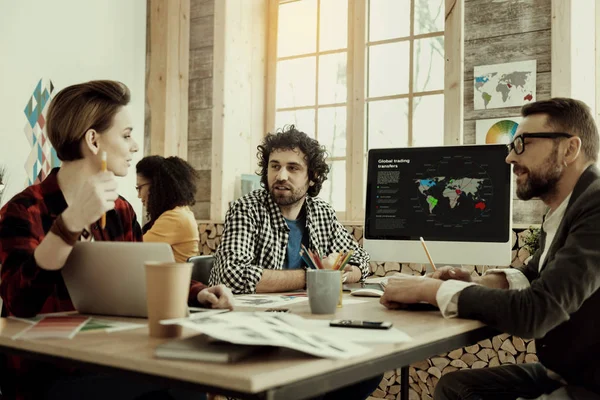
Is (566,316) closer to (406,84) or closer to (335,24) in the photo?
(406,84)

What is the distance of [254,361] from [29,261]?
66cm

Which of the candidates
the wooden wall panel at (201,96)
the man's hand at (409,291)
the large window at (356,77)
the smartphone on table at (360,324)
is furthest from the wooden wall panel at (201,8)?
the smartphone on table at (360,324)

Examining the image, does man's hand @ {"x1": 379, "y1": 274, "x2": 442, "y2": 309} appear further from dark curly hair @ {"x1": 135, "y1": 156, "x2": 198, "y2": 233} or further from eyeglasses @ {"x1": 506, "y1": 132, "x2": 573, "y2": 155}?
dark curly hair @ {"x1": 135, "y1": 156, "x2": 198, "y2": 233}

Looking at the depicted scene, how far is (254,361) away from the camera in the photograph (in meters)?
0.87

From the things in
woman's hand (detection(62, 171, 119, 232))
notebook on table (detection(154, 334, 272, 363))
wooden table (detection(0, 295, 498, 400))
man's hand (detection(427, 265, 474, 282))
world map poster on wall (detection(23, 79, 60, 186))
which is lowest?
wooden table (detection(0, 295, 498, 400))

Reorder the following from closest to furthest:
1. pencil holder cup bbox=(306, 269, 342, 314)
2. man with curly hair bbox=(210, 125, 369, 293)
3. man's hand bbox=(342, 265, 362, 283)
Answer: pencil holder cup bbox=(306, 269, 342, 314)
man with curly hair bbox=(210, 125, 369, 293)
man's hand bbox=(342, 265, 362, 283)

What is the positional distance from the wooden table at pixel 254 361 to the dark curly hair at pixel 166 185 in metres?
2.23

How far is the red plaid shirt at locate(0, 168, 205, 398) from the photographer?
1.30m

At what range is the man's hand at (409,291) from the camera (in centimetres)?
147

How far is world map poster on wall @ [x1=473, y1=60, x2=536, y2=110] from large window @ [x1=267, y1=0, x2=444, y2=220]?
45 cm

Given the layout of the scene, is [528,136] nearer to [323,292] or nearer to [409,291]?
[409,291]

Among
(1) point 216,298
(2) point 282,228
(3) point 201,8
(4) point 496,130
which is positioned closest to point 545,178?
(1) point 216,298

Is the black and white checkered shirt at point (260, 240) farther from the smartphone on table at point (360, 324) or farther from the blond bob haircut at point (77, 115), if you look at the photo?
the smartphone on table at point (360, 324)

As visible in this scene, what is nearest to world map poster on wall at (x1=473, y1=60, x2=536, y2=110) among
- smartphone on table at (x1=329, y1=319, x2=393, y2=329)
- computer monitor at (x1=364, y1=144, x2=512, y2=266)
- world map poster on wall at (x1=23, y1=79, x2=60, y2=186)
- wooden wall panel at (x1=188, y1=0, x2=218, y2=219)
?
computer monitor at (x1=364, y1=144, x2=512, y2=266)
